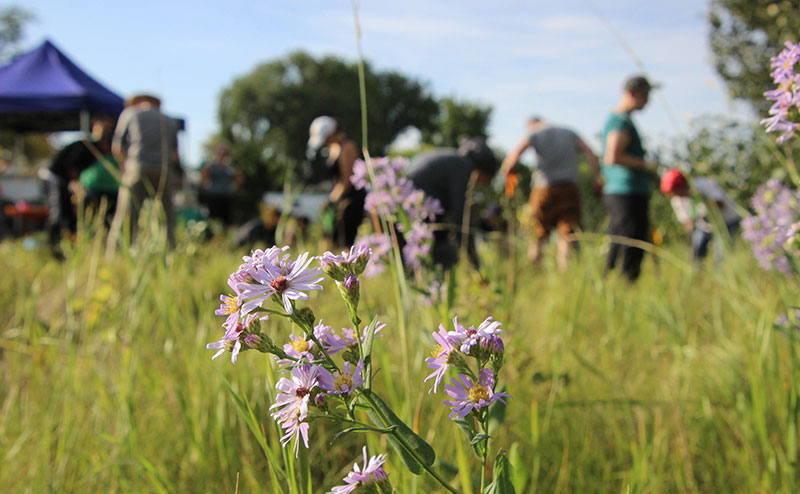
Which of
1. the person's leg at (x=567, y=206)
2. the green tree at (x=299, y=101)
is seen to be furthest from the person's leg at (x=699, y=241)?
the green tree at (x=299, y=101)

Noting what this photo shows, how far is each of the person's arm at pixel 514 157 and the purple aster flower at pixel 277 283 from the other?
3670 mm

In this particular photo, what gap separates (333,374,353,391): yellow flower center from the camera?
1.96 feet

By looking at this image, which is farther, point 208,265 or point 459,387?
point 208,265

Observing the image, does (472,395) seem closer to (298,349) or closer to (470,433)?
(470,433)

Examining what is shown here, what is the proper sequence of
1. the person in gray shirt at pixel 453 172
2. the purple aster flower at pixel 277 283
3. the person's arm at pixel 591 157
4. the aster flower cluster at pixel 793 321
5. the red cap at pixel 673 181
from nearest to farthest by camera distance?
1. the purple aster flower at pixel 277 283
2. the aster flower cluster at pixel 793 321
3. the person in gray shirt at pixel 453 172
4. the red cap at pixel 673 181
5. the person's arm at pixel 591 157

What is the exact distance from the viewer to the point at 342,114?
3503cm

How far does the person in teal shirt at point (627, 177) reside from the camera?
3.63m

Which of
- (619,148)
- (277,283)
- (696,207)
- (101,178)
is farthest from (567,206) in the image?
(277,283)

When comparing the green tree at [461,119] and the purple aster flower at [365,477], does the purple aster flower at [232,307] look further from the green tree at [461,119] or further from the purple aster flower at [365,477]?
the green tree at [461,119]

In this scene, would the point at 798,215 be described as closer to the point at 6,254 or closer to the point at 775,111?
the point at 775,111

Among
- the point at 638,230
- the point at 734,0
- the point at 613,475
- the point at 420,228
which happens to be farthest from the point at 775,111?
the point at 734,0

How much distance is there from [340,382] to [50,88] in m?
7.41

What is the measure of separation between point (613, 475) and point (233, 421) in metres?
0.90

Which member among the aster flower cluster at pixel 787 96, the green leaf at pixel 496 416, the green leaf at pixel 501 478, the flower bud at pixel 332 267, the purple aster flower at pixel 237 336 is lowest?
the green leaf at pixel 496 416
